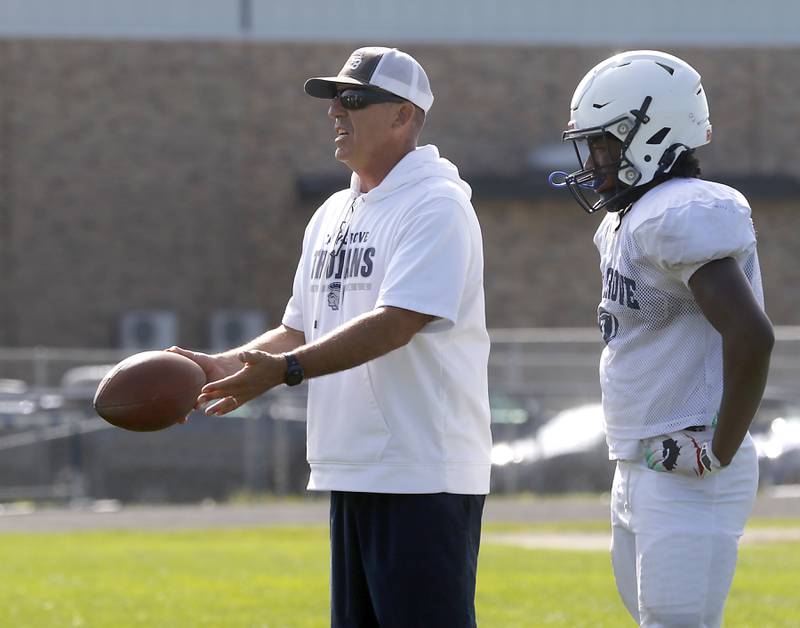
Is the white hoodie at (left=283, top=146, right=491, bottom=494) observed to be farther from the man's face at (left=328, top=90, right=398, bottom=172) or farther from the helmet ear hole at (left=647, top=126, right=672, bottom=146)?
the helmet ear hole at (left=647, top=126, right=672, bottom=146)

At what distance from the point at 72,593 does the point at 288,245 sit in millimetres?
22918

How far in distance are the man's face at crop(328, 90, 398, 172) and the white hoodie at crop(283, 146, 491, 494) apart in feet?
0.33

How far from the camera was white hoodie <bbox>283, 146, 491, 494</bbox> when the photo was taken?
15.5 ft

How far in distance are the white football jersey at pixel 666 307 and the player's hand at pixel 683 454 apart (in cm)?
3

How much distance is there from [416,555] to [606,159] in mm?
1218

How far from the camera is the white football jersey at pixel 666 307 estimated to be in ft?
14.0

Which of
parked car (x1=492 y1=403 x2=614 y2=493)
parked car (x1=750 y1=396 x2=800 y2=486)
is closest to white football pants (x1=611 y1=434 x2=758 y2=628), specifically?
parked car (x1=750 y1=396 x2=800 y2=486)

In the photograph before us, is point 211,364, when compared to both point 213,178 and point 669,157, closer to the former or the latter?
point 669,157

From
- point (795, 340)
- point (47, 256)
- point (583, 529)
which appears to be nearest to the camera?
point (583, 529)

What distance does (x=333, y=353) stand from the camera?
14.9 ft

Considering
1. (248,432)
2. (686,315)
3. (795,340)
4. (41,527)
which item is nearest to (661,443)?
(686,315)

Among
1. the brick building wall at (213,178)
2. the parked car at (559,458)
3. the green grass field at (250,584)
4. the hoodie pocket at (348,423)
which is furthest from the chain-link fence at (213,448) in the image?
the hoodie pocket at (348,423)

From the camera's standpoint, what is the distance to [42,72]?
32531 mm

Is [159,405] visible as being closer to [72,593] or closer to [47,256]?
[72,593]
